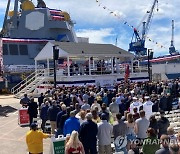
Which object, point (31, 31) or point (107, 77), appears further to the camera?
point (31, 31)

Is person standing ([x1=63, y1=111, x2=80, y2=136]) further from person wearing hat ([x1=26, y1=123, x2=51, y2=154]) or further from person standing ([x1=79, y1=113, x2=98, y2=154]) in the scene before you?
person wearing hat ([x1=26, y1=123, x2=51, y2=154])

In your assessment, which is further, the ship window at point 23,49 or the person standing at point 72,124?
the ship window at point 23,49

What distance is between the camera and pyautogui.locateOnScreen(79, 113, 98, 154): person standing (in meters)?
9.86

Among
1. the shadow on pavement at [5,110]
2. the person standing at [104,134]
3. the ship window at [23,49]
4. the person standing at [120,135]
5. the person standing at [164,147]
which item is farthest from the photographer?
the ship window at [23,49]

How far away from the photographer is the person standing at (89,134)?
9859 millimetres

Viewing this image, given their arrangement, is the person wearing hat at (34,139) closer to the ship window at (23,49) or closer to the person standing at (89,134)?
the person standing at (89,134)

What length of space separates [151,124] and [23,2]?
49.3m

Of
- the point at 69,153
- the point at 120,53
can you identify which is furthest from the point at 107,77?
the point at 69,153

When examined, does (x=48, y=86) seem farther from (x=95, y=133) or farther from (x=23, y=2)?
(x=23, y=2)

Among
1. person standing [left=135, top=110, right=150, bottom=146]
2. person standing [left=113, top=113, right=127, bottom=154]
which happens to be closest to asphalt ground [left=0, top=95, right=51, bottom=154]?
person standing [left=113, top=113, right=127, bottom=154]

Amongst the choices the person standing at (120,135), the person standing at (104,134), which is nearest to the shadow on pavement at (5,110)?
the person standing at (104,134)

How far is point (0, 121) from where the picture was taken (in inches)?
766

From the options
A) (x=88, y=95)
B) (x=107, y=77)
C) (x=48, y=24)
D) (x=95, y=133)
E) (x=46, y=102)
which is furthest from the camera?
(x=48, y=24)

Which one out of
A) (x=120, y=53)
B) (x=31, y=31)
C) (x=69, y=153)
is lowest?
(x=69, y=153)
